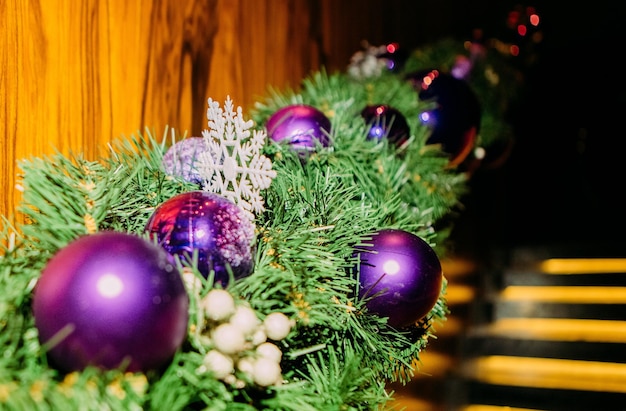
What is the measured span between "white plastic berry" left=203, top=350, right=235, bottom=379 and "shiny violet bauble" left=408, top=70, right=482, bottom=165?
0.82m

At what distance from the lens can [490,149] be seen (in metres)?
1.78

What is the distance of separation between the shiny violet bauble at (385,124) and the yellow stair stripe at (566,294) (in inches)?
68.6

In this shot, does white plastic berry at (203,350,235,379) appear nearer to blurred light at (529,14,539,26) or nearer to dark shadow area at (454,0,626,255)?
blurred light at (529,14,539,26)

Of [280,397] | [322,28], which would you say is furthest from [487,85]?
[280,397]

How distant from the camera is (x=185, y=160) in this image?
622 mm

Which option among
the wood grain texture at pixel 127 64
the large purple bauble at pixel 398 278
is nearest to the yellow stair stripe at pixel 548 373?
the wood grain texture at pixel 127 64

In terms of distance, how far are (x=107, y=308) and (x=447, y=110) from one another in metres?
0.89

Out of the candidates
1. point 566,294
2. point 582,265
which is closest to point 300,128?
point 566,294

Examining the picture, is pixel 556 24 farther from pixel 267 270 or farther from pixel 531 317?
pixel 267 270

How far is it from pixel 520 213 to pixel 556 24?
1.06 meters

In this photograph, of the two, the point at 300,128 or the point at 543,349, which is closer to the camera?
the point at 300,128

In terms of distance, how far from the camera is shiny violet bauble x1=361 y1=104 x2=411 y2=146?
3.02 feet

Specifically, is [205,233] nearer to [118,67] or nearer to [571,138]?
[118,67]

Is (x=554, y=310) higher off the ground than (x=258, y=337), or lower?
higher
